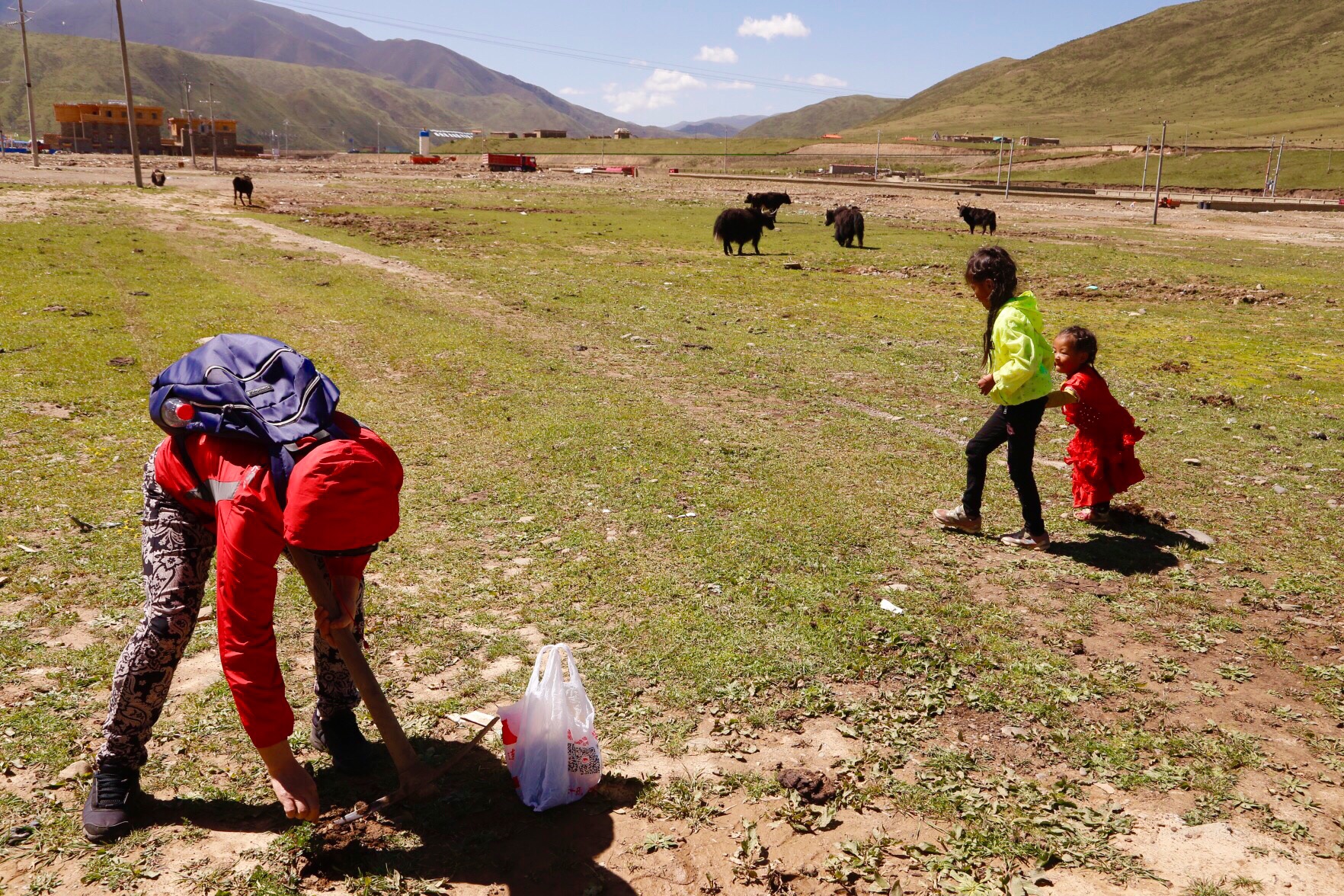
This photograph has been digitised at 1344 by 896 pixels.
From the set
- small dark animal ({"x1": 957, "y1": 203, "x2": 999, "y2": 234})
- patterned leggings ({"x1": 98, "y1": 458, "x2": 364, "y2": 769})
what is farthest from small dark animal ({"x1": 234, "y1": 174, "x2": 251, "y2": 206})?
patterned leggings ({"x1": 98, "y1": 458, "x2": 364, "y2": 769})

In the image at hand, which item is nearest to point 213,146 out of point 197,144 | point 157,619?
point 197,144

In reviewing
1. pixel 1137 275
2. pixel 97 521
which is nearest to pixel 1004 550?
pixel 97 521

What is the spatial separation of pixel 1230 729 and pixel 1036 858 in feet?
4.68

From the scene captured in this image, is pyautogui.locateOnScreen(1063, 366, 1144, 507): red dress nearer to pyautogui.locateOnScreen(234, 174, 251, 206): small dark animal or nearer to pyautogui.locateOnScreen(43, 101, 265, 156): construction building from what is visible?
pyautogui.locateOnScreen(234, 174, 251, 206): small dark animal

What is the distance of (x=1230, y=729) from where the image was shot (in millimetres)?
3926

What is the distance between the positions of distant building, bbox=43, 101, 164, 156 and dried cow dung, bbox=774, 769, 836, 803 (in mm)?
125265

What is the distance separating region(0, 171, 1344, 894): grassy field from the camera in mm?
3322

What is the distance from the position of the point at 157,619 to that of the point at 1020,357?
475cm

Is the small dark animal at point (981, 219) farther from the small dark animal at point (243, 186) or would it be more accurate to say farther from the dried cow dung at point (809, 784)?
the dried cow dung at point (809, 784)

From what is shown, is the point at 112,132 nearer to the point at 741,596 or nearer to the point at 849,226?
the point at 849,226

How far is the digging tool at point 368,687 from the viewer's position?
9.22 ft

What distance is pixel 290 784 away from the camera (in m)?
2.84

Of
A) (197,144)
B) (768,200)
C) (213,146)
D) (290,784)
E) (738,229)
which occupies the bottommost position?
(290,784)

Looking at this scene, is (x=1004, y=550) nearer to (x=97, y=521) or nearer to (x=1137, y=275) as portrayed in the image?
(x=97, y=521)
